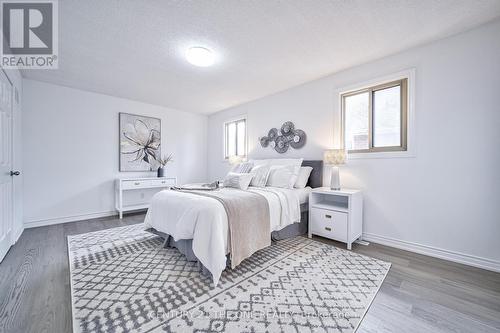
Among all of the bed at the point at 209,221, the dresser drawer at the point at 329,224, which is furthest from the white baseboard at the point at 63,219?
the dresser drawer at the point at 329,224

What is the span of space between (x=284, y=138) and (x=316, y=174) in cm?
100

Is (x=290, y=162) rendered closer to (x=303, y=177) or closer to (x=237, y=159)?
(x=303, y=177)

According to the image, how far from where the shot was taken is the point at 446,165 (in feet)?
7.59

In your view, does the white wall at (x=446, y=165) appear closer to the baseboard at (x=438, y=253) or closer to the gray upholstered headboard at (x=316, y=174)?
the baseboard at (x=438, y=253)

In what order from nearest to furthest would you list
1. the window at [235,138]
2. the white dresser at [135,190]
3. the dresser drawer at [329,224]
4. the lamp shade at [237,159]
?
1. the dresser drawer at [329,224]
2. the white dresser at [135,190]
3. the lamp shade at [237,159]
4. the window at [235,138]

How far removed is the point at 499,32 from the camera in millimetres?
2033

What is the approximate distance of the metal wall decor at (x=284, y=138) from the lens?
369 cm

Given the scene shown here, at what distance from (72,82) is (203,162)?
10.6ft

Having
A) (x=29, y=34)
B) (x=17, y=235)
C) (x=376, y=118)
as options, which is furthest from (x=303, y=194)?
(x=17, y=235)

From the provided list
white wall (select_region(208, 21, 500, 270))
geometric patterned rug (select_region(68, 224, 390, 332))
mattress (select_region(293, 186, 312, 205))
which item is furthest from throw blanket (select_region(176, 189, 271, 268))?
white wall (select_region(208, 21, 500, 270))

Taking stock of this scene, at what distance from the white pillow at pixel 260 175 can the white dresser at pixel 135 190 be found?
2332 millimetres

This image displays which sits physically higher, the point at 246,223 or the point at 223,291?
the point at 246,223

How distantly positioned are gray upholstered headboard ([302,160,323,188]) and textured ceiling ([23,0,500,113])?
1.42 meters

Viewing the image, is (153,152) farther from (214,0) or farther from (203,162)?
(214,0)
